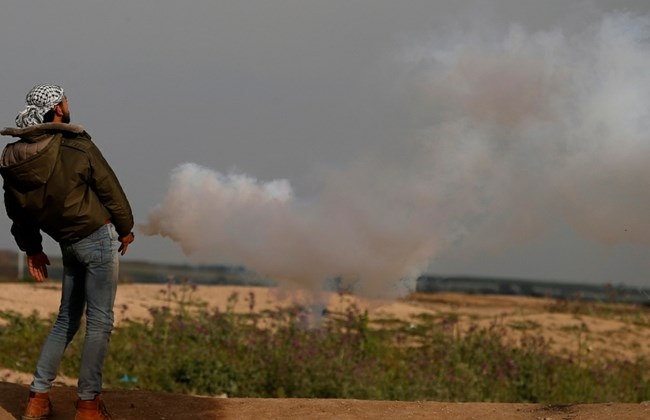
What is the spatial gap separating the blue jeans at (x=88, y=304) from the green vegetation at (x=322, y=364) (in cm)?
355

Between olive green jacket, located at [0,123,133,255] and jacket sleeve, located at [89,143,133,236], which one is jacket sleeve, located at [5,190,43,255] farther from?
jacket sleeve, located at [89,143,133,236]

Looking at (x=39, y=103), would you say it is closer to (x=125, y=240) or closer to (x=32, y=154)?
(x=32, y=154)

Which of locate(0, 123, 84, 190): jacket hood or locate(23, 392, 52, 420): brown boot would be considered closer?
locate(0, 123, 84, 190): jacket hood

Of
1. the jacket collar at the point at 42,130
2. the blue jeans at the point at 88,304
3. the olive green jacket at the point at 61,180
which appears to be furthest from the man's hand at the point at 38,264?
the jacket collar at the point at 42,130

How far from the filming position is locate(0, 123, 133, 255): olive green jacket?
558 cm

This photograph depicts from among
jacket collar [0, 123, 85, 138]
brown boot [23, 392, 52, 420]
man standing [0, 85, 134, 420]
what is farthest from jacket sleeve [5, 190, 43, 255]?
brown boot [23, 392, 52, 420]

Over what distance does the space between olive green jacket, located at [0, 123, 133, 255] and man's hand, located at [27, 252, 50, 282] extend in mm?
397

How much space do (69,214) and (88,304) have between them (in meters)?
0.54

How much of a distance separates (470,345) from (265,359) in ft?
8.44

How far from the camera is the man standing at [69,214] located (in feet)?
18.4

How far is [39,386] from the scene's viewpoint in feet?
19.7

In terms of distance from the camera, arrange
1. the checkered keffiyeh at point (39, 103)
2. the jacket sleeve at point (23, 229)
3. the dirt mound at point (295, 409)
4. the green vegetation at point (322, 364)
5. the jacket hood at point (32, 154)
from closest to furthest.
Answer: the jacket hood at point (32, 154), the checkered keffiyeh at point (39, 103), the jacket sleeve at point (23, 229), the dirt mound at point (295, 409), the green vegetation at point (322, 364)

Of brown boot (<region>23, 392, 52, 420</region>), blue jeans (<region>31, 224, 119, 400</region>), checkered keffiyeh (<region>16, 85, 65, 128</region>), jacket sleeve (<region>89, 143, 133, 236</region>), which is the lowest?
brown boot (<region>23, 392, 52, 420</region>)

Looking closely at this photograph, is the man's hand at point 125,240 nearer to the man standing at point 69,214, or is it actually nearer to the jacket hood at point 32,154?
the man standing at point 69,214
